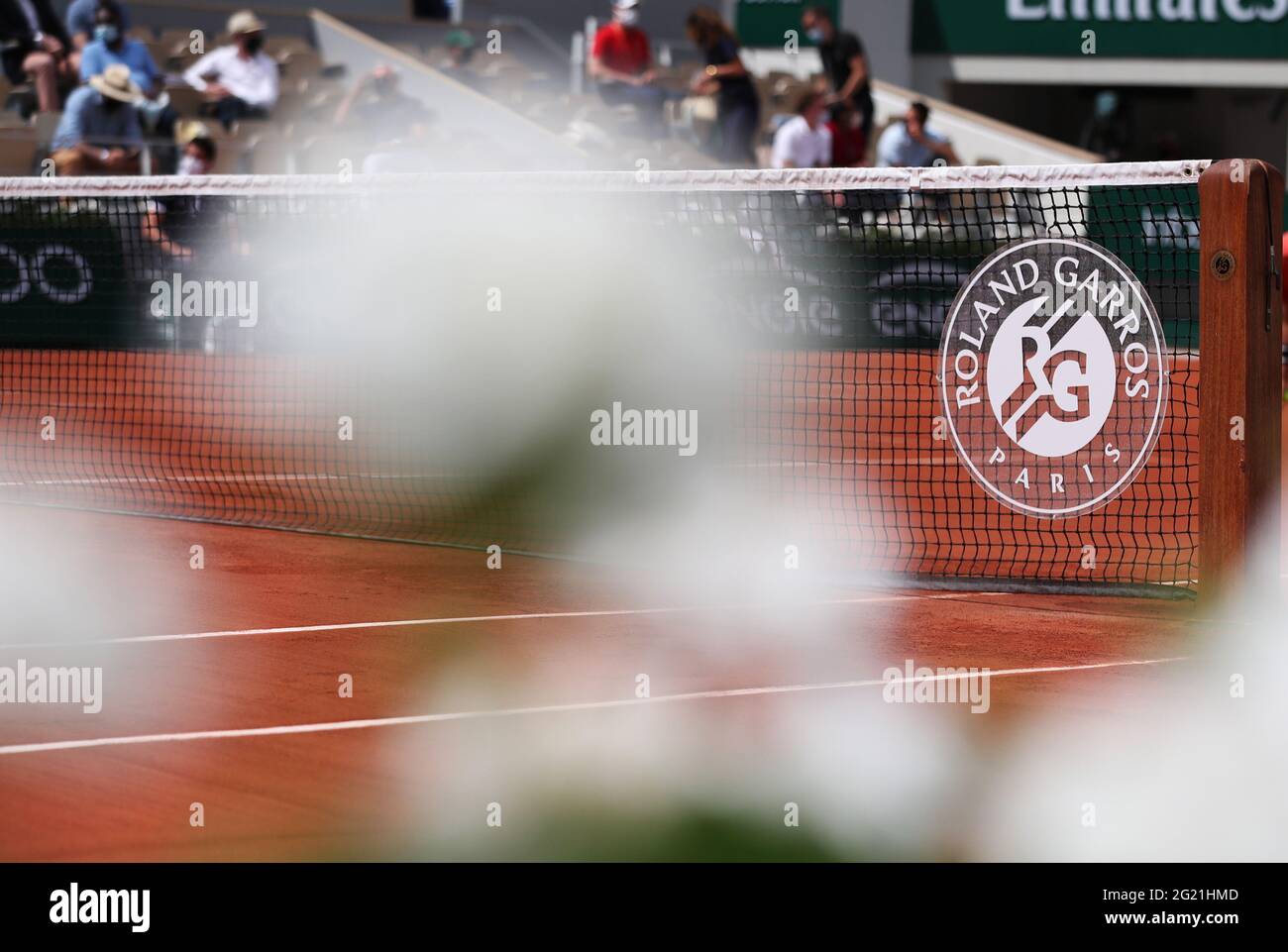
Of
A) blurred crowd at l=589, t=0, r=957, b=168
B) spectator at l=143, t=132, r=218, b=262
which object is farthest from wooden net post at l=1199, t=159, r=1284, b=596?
blurred crowd at l=589, t=0, r=957, b=168

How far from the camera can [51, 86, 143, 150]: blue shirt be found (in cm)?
1819

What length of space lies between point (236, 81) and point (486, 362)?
32.5 ft

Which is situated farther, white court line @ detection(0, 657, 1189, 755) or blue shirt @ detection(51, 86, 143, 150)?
blue shirt @ detection(51, 86, 143, 150)

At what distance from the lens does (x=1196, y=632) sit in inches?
289

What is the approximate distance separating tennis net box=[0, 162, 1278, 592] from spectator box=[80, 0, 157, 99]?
2.18 meters

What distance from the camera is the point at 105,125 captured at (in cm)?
1853

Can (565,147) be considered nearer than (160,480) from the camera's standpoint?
No

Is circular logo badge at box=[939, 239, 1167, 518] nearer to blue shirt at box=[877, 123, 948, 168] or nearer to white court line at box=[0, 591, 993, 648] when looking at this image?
white court line at box=[0, 591, 993, 648]

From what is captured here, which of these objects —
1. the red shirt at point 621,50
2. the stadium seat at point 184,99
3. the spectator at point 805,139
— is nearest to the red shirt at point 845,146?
the spectator at point 805,139

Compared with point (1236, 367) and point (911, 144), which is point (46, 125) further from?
point (1236, 367)
